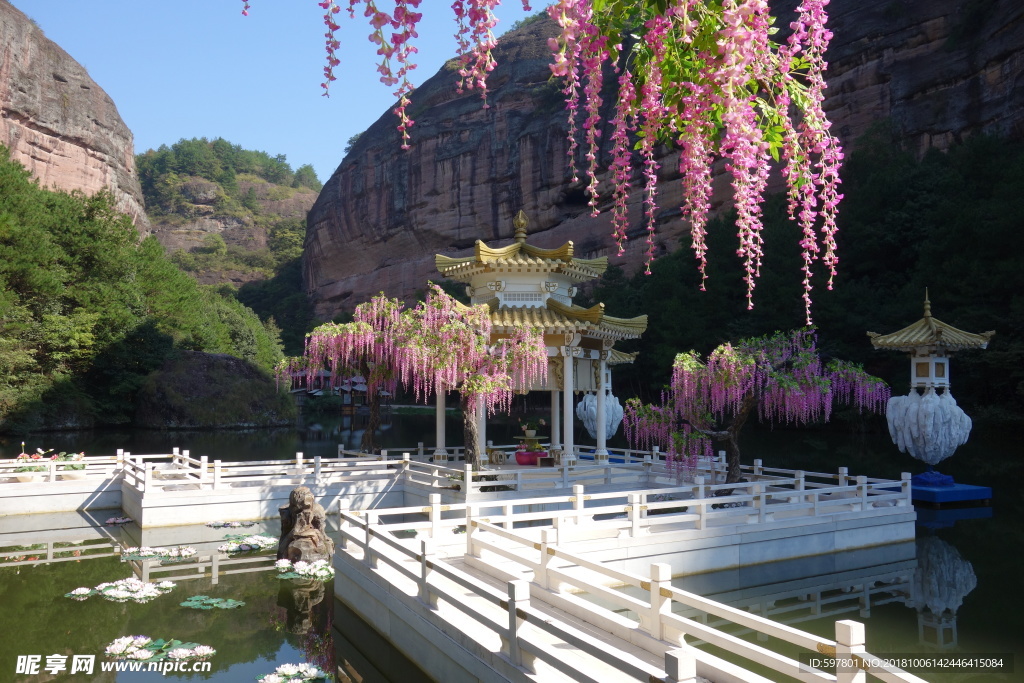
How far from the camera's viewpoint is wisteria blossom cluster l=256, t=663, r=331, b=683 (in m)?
6.59

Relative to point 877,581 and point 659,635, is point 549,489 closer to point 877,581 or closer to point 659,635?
point 877,581

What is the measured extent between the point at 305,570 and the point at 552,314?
7.37 metres

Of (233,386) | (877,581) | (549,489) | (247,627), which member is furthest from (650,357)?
(247,627)

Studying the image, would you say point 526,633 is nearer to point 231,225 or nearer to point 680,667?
point 680,667

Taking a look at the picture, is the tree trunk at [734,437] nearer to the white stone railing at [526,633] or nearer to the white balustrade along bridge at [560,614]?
the white balustrade along bridge at [560,614]

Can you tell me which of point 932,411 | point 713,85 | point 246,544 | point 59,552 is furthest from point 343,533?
point 932,411

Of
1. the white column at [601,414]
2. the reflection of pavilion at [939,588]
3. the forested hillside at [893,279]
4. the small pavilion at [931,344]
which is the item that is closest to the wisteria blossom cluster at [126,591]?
the reflection of pavilion at [939,588]

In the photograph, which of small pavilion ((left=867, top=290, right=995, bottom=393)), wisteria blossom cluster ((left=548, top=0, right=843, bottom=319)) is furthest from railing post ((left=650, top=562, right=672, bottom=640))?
small pavilion ((left=867, top=290, right=995, bottom=393))

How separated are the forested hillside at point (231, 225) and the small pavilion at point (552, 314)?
48124mm

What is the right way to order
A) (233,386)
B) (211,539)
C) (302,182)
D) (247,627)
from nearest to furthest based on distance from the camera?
1. (247,627)
2. (211,539)
3. (233,386)
4. (302,182)

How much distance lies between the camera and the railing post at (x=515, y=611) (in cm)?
514

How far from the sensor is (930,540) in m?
11.9

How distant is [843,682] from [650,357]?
31766mm

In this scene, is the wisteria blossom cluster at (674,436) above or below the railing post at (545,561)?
above
